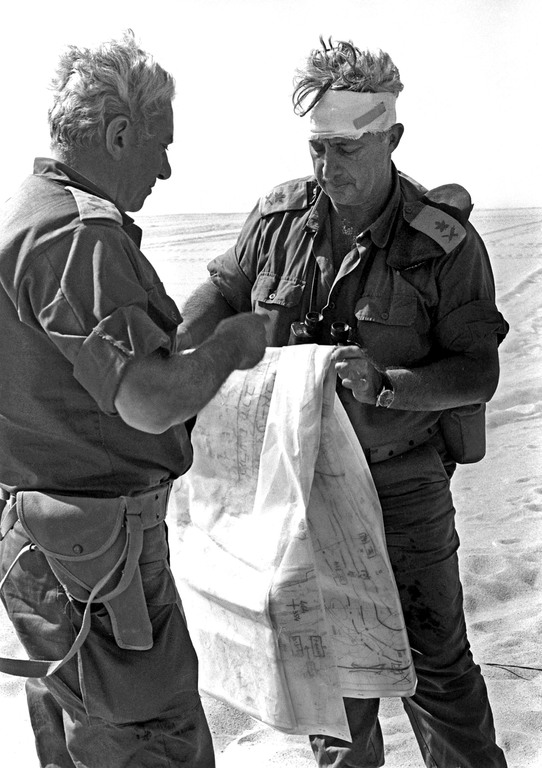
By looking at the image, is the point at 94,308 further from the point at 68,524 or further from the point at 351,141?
the point at 351,141

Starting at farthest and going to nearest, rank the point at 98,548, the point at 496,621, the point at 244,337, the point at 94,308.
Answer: the point at 496,621, the point at 98,548, the point at 244,337, the point at 94,308

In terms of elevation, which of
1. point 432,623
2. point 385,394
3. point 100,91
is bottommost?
point 432,623

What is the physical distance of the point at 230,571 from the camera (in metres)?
2.80

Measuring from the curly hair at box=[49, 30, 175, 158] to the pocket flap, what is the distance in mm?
783

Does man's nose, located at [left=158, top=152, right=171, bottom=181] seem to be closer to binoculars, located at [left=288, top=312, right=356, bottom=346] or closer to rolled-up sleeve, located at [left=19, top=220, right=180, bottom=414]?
rolled-up sleeve, located at [left=19, top=220, right=180, bottom=414]

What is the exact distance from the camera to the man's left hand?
8.70 ft

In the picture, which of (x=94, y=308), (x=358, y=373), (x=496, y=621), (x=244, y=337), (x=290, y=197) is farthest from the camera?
(x=496, y=621)

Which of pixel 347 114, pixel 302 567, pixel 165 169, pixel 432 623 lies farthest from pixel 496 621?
pixel 165 169

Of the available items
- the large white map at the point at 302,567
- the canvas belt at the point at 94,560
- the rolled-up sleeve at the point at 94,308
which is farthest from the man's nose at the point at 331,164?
the canvas belt at the point at 94,560


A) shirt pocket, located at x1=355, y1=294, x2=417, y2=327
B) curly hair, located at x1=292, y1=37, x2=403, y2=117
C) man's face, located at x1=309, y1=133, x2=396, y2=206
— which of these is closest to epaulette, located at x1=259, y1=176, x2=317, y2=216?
man's face, located at x1=309, y1=133, x2=396, y2=206

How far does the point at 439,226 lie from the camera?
9.12ft

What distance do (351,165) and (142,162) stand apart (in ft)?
2.28

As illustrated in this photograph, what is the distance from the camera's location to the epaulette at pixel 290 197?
3.03 meters

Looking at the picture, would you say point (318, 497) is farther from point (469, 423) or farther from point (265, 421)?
point (469, 423)
